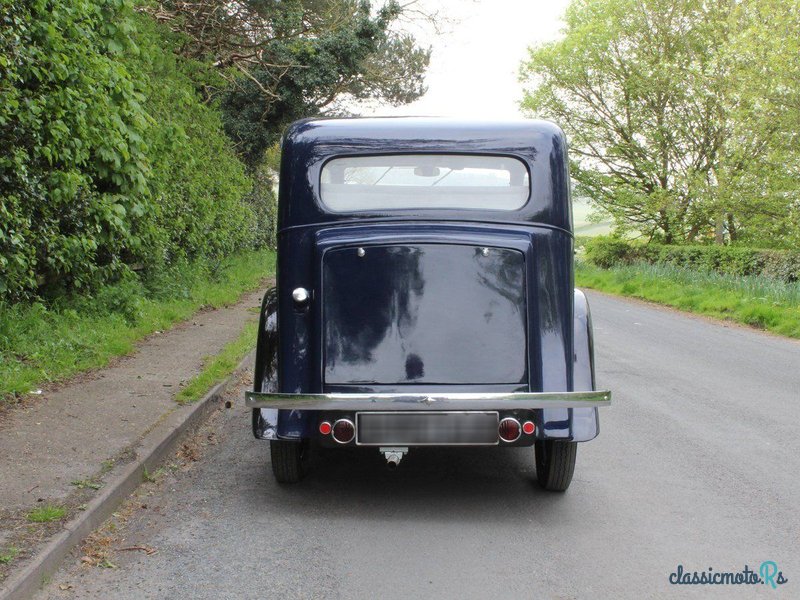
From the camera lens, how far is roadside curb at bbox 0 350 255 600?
146 inches

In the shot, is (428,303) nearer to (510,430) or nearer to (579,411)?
(510,430)

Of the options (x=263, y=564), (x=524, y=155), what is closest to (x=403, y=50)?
(x=524, y=155)

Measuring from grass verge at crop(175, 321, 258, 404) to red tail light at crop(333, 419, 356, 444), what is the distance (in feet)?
8.93

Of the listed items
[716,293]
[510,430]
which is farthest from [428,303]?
[716,293]

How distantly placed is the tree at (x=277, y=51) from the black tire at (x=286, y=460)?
13.1 m

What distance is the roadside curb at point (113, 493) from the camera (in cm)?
372

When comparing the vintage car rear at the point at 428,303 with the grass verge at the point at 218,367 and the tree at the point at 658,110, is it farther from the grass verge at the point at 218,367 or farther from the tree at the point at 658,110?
the tree at the point at 658,110

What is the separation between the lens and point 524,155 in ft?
18.0

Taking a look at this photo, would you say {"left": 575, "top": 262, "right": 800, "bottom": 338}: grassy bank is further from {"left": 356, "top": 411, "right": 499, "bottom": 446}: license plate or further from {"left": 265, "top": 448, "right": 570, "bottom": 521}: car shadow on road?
{"left": 356, "top": 411, "right": 499, "bottom": 446}: license plate

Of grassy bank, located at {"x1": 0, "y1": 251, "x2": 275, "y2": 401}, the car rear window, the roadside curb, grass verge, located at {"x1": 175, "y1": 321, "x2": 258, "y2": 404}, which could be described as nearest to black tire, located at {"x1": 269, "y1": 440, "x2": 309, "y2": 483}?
the roadside curb

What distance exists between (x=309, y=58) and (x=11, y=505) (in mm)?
19587

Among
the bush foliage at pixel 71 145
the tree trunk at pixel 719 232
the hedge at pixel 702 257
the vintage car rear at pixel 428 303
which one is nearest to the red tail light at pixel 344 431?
the vintage car rear at pixel 428 303

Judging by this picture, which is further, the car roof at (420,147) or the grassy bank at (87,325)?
the grassy bank at (87,325)

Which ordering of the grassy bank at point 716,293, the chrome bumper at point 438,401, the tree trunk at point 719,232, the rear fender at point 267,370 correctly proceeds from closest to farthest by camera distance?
1. the chrome bumper at point 438,401
2. the rear fender at point 267,370
3. the grassy bank at point 716,293
4. the tree trunk at point 719,232
